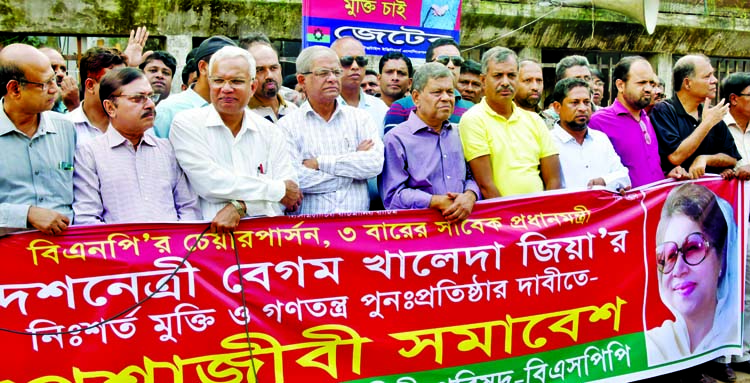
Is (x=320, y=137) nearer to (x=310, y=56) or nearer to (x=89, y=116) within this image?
(x=310, y=56)

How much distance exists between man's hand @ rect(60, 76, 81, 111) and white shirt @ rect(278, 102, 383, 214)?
206 cm

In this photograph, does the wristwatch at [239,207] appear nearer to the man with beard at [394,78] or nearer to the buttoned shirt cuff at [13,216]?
the buttoned shirt cuff at [13,216]

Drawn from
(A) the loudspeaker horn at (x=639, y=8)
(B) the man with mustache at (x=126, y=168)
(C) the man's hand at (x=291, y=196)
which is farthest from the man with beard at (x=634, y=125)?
(A) the loudspeaker horn at (x=639, y=8)

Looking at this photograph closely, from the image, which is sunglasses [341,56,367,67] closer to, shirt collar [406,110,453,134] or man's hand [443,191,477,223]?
shirt collar [406,110,453,134]

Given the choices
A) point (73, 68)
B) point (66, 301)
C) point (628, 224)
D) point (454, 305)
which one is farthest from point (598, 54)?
point (66, 301)

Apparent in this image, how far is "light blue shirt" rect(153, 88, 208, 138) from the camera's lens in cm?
409

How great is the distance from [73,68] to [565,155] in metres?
7.84

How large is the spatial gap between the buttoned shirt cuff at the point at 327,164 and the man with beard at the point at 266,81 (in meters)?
0.71

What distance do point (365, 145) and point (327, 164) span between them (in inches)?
9.9

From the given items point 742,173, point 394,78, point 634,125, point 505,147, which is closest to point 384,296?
point 505,147

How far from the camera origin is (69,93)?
17.5 feet

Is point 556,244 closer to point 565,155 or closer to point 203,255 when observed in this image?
point 565,155

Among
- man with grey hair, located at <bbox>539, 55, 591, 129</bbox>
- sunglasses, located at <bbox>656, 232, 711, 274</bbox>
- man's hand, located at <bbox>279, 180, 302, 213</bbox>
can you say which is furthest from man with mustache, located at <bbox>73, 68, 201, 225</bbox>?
man with grey hair, located at <bbox>539, 55, 591, 129</bbox>

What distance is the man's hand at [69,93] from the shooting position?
527cm
